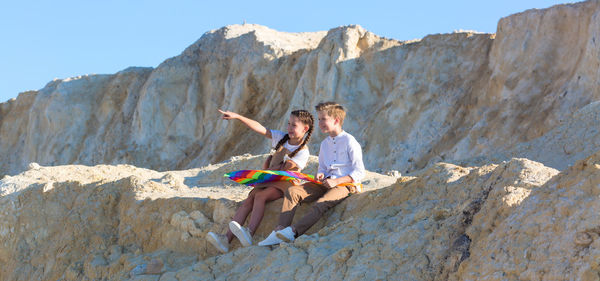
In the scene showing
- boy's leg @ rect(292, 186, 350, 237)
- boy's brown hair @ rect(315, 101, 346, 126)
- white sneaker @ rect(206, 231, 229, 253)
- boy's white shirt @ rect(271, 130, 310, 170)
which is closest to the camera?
boy's leg @ rect(292, 186, 350, 237)

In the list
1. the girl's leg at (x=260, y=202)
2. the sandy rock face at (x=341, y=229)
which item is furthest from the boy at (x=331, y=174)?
the girl's leg at (x=260, y=202)

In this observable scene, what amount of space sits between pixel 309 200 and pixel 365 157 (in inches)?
359

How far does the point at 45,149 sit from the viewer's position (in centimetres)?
2553

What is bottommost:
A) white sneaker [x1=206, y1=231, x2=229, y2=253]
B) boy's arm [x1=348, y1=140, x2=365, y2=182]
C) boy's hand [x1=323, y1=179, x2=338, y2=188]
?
white sneaker [x1=206, y1=231, x2=229, y2=253]

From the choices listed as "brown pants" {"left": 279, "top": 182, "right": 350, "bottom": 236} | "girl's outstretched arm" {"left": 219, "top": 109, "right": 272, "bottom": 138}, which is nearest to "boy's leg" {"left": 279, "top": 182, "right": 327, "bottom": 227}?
"brown pants" {"left": 279, "top": 182, "right": 350, "bottom": 236}

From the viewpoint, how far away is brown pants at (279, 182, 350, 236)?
5.28 meters

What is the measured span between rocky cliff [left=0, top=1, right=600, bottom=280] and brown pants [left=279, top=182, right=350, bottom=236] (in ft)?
0.37

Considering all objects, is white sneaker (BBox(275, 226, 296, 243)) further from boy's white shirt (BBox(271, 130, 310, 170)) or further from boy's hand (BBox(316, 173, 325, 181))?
boy's white shirt (BBox(271, 130, 310, 170))

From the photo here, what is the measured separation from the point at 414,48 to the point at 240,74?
22.8ft

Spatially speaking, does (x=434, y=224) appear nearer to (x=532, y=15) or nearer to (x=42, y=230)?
(x=42, y=230)

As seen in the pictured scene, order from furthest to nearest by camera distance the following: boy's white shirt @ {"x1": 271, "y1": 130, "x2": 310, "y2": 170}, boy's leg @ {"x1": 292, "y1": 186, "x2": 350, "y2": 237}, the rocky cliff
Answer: boy's white shirt @ {"x1": 271, "y1": 130, "x2": 310, "y2": 170} → boy's leg @ {"x1": 292, "y1": 186, "x2": 350, "y2": 237} → the rocky cliff

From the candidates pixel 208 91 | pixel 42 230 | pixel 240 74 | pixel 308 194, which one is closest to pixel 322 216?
pixel 308 194

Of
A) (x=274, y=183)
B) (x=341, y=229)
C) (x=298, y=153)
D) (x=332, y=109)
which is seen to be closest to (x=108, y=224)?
(x=274, y=183)

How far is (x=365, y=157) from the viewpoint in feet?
48.2
